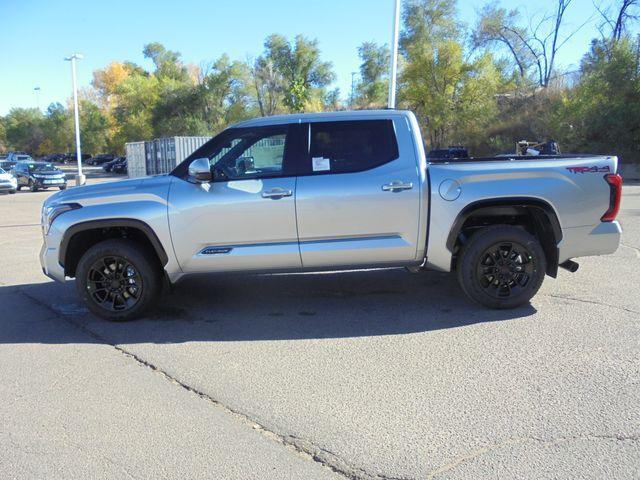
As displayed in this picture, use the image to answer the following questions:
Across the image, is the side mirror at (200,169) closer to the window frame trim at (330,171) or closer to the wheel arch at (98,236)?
the wheel arch at (98,236)

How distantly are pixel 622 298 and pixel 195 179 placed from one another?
4.71 meters

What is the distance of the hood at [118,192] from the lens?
514 centimetres

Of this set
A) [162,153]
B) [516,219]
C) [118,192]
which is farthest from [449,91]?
[118,192]

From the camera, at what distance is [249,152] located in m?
5.27

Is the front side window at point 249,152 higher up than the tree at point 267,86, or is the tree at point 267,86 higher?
the tree at point 267,86

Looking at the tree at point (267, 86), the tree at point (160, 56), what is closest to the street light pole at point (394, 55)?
the tree at point (267, 86)

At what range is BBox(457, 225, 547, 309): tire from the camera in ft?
16.9

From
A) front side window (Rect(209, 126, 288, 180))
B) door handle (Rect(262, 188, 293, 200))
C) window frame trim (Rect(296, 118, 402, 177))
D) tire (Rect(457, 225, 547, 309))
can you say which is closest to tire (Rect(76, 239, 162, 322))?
front side window (Rect(209, 126, 288, 180))

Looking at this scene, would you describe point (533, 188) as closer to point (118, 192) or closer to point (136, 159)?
point (118, 192)

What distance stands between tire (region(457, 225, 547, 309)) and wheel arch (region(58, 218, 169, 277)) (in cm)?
306

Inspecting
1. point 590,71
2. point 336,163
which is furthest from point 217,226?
point 590,71

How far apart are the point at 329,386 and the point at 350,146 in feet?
8.11

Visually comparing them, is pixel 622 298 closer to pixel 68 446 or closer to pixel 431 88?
pixel 68 446

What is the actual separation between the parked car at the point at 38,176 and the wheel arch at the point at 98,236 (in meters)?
27.4
